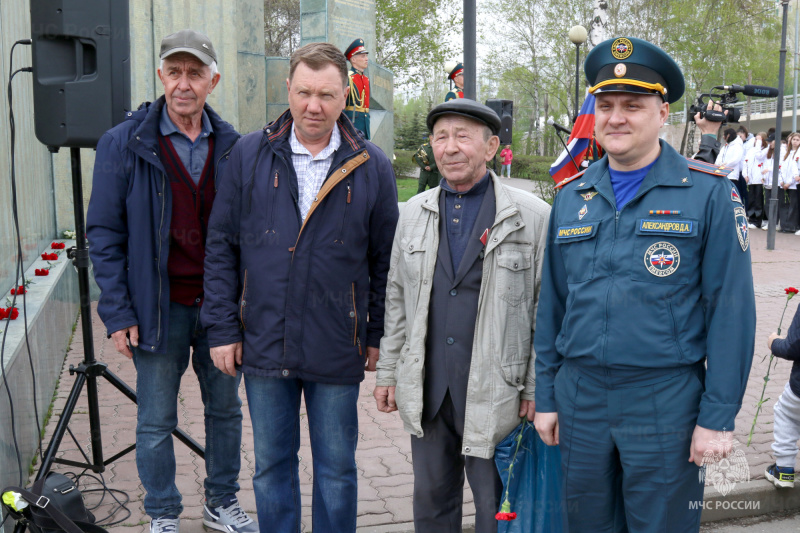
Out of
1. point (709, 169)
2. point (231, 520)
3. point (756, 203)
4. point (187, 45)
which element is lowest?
Result: point (231, 520)

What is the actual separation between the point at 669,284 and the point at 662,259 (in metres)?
0.08

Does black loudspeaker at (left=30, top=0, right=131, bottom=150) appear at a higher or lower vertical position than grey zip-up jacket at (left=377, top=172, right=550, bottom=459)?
higher

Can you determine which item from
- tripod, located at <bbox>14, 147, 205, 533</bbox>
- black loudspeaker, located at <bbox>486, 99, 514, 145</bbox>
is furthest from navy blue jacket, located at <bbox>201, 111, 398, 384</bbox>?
black loudspeaker, located at <bbox>486, 99, 514, 145</bbox>

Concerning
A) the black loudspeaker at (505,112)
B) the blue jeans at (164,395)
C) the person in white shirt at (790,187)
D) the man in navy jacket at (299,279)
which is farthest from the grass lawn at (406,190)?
the man in navy jacket at (299,279)

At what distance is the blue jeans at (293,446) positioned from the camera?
3.08 meters

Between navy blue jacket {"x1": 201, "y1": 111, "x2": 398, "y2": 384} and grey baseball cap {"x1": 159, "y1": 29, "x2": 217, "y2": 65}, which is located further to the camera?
grey baseball cap {"x1": 159, "y1": 29, "x2": 217, "y2": 65}

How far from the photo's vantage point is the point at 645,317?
2.45 metres

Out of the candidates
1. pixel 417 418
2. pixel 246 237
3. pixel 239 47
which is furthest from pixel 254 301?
pixel 239 47

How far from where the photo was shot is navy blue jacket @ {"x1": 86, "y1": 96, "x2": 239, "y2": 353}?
129 inches

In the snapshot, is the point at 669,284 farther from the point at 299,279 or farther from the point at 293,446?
the point at 293,446

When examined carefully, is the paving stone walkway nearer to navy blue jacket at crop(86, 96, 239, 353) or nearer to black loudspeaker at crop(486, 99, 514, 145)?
navy blue jacket at crop(86, 96, 239, 353)

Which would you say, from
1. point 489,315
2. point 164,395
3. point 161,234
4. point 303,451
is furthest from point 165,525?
point 489,315

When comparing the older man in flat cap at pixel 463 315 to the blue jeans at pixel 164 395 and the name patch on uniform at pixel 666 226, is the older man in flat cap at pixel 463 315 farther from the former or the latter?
the blue jeans at pixel 164 395

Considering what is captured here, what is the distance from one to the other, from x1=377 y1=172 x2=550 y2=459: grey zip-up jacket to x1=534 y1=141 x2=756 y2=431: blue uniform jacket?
0.90ft
